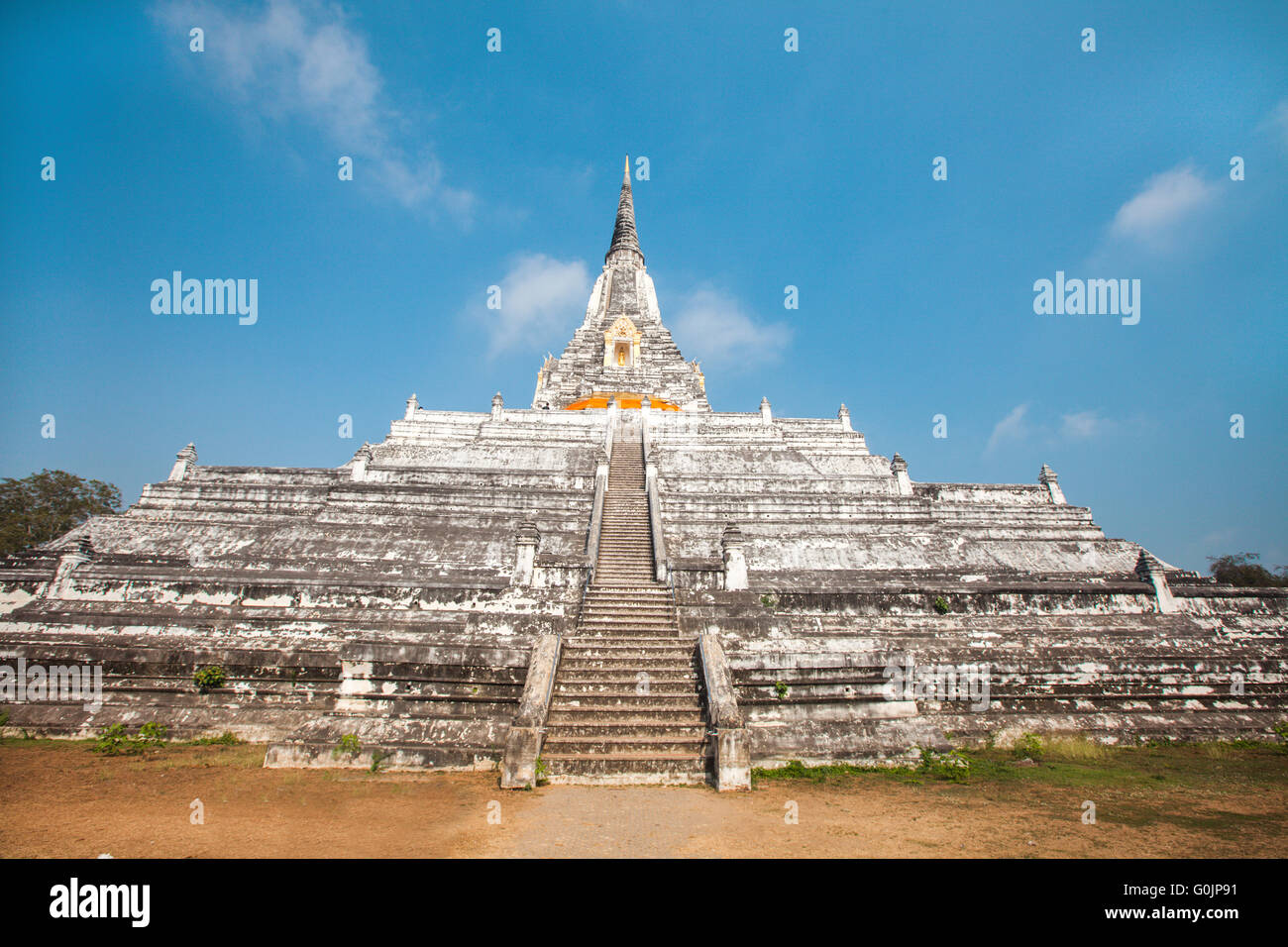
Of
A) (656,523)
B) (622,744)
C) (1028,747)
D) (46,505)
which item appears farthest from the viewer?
(46,505)

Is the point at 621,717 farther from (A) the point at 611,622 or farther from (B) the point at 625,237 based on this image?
(B) the point at 625,237

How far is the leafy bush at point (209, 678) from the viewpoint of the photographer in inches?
407

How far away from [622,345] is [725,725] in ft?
118

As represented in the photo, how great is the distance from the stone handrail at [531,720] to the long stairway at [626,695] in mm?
301

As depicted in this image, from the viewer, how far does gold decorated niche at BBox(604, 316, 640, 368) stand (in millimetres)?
41375

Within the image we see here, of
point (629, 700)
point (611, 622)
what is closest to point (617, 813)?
point (629, 700)

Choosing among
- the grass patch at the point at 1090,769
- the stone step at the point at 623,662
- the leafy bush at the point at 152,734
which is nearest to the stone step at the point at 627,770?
the grass patch at the point at 1090,769

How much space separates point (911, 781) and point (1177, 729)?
21.5ft

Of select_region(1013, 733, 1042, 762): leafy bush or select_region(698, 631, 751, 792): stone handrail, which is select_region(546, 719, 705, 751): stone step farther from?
select_region(1013, 733, 1042, 762): leafy bush

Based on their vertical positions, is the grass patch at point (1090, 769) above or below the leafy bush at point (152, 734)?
below

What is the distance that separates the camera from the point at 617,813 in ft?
21.4

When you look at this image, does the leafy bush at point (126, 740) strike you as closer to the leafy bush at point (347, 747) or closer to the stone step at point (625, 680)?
the leafy bush at point (347, 747)

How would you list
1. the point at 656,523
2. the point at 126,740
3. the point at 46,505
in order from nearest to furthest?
the point at 126,740 < the point at 656,523 < the point at 46,505
